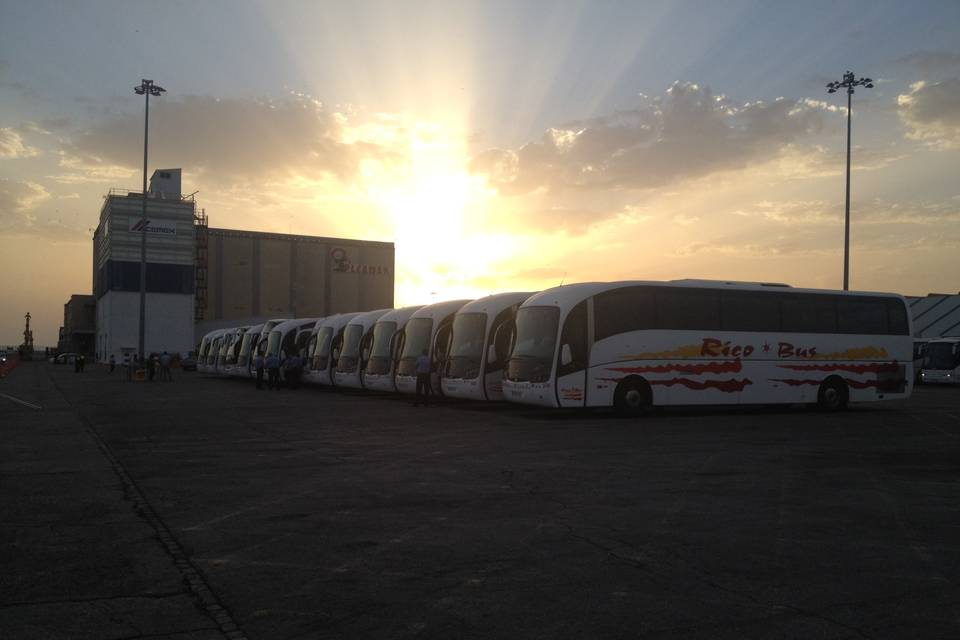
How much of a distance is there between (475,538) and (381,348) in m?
21.5

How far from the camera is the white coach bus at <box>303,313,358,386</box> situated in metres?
32.4

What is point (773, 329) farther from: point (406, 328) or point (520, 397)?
point (406, 328)

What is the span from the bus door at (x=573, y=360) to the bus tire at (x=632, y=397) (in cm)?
98

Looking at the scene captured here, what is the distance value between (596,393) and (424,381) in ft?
18.9

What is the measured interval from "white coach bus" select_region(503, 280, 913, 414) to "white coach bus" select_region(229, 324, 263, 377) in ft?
77.1

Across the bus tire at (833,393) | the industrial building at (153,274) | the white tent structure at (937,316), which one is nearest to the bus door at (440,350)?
the bus tire at (833,393)

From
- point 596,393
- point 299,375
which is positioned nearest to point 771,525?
point 596,393

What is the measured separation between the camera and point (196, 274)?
7850 cm

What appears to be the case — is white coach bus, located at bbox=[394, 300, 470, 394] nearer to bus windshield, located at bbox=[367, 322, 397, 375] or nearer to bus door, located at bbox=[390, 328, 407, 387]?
bus door, located at bbox=[390, 328, 407, 387]

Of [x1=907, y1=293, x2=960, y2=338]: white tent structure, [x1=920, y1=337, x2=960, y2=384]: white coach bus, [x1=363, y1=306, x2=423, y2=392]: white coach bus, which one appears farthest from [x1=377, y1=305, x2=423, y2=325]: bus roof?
[x1=907, y1=293, x2=960, y2=338]: white tent structure

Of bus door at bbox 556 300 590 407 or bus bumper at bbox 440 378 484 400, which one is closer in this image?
bus door at bbox 556 300 590 407

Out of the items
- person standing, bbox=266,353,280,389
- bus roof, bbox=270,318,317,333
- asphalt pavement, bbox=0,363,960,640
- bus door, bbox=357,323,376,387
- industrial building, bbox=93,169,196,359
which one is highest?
industrial building, bbox=93,169,196,359

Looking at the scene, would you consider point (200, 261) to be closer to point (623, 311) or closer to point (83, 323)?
point (83, 323)

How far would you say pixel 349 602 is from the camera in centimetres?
522
